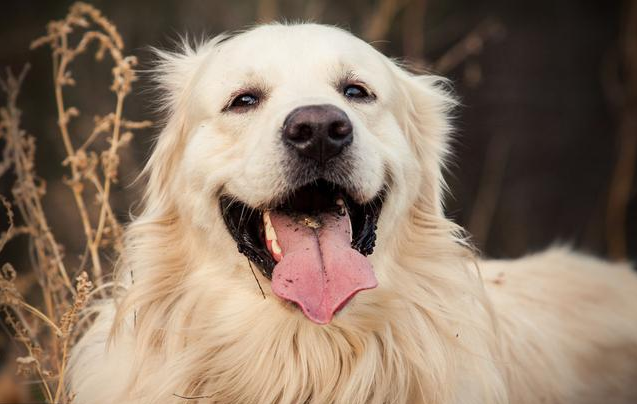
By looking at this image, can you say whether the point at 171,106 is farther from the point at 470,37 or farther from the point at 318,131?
the point at 470,37

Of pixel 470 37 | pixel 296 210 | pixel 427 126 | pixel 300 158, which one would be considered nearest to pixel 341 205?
pixel 296 210

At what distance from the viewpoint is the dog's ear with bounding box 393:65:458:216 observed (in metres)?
3.25

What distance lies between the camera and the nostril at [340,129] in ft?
8.45

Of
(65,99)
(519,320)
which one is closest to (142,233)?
(519,320)

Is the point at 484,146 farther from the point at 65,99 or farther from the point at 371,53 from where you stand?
the point at 371,53

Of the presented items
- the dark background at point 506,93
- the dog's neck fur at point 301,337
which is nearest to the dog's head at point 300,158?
the dog's neck fur at point 301,337

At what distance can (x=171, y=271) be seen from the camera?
304 cm

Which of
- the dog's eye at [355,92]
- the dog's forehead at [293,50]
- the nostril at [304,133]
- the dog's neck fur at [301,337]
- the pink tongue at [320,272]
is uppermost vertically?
the dog's forehead at [293,50]

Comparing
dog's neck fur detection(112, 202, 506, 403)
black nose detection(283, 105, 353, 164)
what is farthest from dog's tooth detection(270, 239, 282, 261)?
black nose detection(283, 105, 353, 164)

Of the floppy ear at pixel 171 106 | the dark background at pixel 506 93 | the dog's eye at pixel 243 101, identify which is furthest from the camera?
the dark background at pixel 506 93

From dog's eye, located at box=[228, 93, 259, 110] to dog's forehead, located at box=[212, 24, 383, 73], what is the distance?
102 mm

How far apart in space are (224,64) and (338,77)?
1.47 feet

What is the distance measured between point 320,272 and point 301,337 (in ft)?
1.11

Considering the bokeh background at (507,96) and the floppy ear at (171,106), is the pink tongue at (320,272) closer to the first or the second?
the floppy ear at (171,106)
